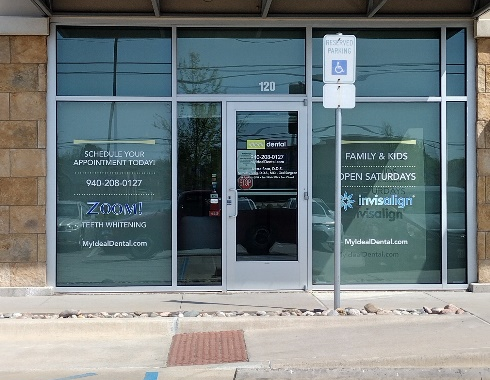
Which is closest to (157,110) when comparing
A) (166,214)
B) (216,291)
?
(166,214)

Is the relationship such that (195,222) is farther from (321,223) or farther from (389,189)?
(389,189)

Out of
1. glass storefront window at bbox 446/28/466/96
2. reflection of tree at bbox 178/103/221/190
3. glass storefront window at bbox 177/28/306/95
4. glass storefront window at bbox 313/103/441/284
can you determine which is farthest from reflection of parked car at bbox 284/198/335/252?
glass storefront window at bbox 446/28/466/96

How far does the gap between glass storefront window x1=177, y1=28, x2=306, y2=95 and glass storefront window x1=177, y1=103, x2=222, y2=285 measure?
0.47 metres

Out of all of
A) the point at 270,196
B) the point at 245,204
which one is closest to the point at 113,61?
the point at 245,204

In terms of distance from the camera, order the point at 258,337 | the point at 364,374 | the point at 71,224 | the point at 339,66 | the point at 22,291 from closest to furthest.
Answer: the point at 364,374
the point at 258,337
the point at 339,66
the point at 22,291
the point at 71,224

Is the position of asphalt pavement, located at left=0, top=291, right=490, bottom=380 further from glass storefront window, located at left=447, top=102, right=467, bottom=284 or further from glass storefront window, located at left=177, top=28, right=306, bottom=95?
glass storefront window, located at left=177, top=28, right=306, bottom=95

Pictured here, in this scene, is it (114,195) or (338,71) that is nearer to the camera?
(338,71)

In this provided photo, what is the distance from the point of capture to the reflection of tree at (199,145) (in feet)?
33.5

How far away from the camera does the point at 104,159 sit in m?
10.2

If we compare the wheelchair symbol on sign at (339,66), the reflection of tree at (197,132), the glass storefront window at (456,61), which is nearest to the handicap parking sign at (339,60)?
the wheelchair symbol on sign at (339,66)

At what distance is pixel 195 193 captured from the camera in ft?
33.5

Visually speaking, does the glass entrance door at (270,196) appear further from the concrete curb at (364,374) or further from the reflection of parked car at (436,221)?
the concrete curb at (364,374)

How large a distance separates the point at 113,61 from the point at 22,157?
174cm

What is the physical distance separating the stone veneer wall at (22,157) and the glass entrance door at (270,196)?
8.22 feet
